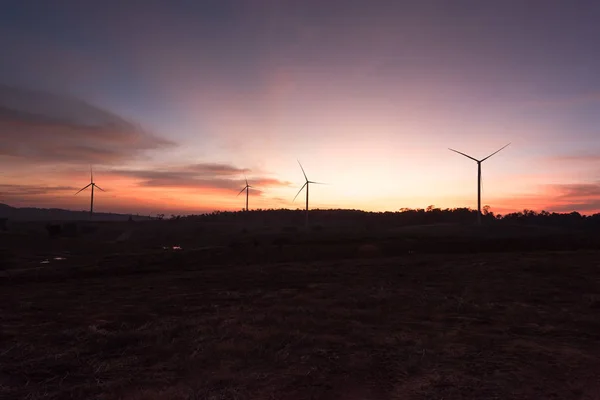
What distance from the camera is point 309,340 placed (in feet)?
39.4

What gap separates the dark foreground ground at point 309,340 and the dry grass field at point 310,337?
0.05m

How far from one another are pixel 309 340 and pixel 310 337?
0.32m

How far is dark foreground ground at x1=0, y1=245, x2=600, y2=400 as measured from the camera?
28.0 feet

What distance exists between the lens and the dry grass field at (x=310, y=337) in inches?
336

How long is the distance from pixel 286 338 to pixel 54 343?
6.59 metres

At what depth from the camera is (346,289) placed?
21266 mm

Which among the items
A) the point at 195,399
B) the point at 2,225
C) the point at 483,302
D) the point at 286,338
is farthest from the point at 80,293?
the point at 2,225

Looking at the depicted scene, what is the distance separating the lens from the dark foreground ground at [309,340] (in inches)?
336

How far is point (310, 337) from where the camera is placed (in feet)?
40.4

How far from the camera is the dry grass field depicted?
8547mm

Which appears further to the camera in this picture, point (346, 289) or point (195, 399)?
point (346, 289)

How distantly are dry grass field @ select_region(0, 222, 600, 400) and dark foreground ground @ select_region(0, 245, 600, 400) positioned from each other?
0.17 ft

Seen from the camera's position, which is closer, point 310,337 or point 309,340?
point 309,340

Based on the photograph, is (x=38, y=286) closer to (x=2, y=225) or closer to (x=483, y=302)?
(x=483, y=302)
